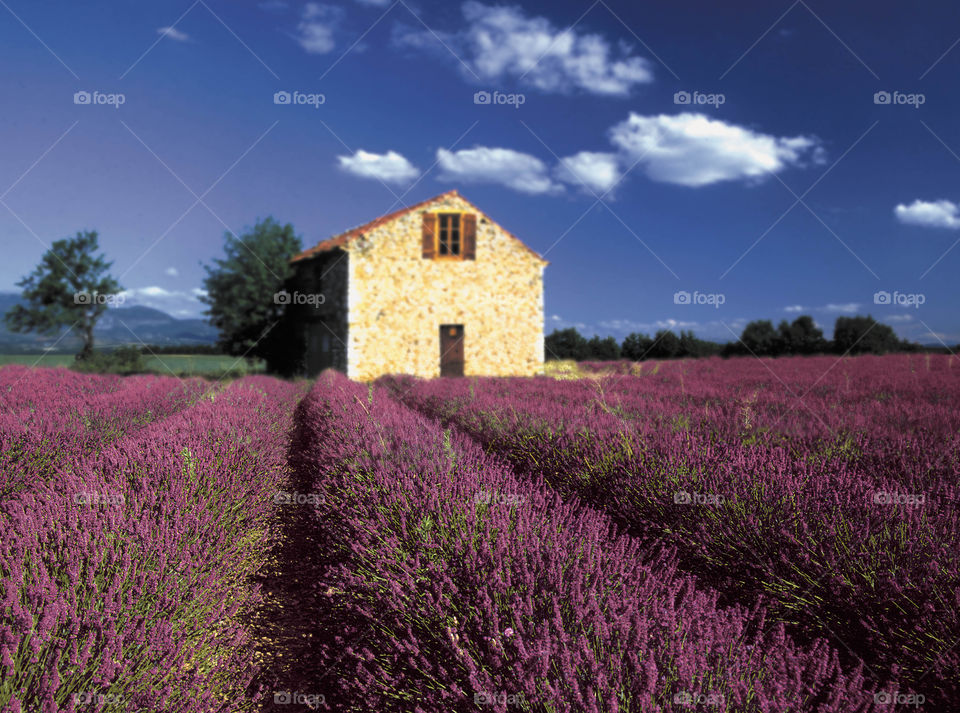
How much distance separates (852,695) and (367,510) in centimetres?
227

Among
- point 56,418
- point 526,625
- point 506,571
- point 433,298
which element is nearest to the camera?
point 526,625

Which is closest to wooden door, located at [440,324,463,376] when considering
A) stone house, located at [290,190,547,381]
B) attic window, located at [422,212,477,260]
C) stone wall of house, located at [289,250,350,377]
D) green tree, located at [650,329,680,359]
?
stone house, located at [290,190,547,381]

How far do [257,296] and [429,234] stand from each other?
9352mm

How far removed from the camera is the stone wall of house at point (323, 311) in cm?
1708

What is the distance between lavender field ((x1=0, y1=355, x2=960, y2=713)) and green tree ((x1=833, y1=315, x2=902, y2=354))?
58.9 feet

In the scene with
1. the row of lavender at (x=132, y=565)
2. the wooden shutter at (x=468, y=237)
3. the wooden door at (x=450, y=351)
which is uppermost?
the wooden shutter at (x=468, y=237)

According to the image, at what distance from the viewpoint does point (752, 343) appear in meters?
26.4

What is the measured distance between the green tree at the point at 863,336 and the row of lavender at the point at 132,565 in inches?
828

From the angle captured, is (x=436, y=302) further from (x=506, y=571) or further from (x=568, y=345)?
(x=506, y=571)

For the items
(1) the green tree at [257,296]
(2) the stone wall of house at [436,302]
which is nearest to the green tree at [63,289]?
(1) the green tree at [257,296]

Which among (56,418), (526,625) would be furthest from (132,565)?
(56,418)

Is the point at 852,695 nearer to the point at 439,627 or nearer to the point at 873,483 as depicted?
the point at 439,627

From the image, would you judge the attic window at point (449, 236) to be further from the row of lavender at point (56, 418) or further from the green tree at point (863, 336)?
the green tree at point (863, 336)

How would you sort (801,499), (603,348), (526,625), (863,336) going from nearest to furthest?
(526,625), (801,499), (863,336), (603,348)
